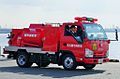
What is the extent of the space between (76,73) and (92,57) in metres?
1.38

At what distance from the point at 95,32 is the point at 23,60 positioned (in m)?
4.27

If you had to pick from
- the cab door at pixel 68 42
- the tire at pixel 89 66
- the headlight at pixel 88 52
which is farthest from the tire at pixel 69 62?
the tire at pixel 89 66

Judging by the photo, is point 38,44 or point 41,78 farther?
point 38,44

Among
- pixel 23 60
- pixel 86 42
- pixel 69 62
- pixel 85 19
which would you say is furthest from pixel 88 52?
pixel 23 60

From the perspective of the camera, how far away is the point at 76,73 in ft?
60.4

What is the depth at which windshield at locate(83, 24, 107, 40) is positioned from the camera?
19.6 metres

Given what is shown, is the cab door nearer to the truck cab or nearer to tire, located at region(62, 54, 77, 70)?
the truck cab

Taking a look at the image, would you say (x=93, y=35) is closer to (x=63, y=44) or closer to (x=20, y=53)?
(x=63, y=44)

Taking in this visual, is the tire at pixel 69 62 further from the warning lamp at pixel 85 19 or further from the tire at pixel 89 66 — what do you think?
the warning lamp at pixel 85 19

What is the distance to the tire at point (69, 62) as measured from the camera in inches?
772

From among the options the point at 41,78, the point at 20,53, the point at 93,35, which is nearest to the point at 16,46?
the point at 20,53

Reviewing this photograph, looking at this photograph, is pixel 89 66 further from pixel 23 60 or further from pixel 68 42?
pixel 23 60

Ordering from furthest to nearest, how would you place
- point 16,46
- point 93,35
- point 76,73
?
1. point 16,46
2. point 93,35
3. point 76,73

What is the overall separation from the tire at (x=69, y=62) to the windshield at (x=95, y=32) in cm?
129
